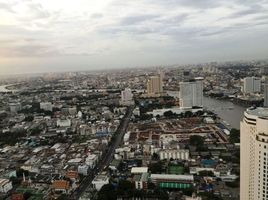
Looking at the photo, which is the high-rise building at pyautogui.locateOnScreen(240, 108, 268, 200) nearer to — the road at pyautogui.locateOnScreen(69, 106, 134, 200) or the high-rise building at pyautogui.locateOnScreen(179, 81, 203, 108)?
the road at pyautogui.locateOnScreen(69, 106, 134, 200)

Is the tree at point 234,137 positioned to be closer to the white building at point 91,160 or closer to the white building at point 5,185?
the white building at point 91,160

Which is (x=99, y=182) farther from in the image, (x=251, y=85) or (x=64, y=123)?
(x=251, y=85)

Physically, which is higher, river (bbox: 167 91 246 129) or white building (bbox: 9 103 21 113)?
white building (bbox: 9 103 21 113)

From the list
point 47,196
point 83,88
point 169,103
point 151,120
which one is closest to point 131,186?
point 47,196

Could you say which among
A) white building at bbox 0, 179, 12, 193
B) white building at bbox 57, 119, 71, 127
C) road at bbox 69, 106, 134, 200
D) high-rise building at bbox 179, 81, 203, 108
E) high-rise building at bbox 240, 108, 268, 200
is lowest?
road at bbox 69, 106, 134, 200


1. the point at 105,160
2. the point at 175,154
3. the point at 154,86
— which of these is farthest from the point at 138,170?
the point at 154,86

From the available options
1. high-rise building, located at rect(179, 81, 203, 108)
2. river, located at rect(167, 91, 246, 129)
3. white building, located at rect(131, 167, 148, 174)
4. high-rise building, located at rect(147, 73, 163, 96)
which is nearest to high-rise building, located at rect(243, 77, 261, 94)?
river, located at rect(167, 91, 246, 129)

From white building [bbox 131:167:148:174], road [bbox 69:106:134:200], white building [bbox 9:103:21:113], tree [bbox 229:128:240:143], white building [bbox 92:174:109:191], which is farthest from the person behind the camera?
white building [bbox 9:103:21:113]
